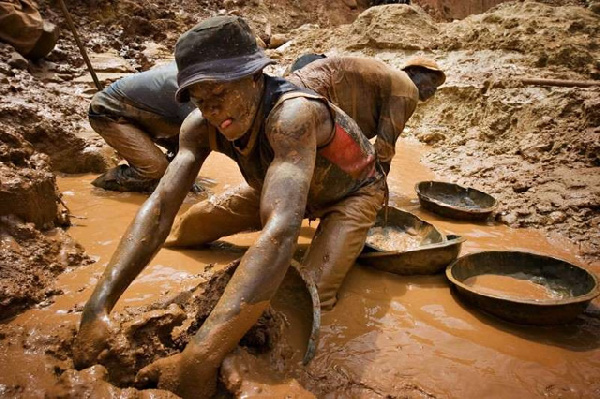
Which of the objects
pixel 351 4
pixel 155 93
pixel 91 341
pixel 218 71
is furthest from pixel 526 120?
pixel 351 4

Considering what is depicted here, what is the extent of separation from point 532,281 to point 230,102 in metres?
2.16

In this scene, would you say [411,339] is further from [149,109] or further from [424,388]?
[149,109]

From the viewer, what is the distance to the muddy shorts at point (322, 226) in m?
2.20

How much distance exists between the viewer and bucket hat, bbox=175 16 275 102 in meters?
1.58

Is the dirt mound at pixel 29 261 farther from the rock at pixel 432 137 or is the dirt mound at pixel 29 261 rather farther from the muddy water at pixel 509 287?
the rock at pixel 432 137

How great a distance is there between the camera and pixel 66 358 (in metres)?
1.56

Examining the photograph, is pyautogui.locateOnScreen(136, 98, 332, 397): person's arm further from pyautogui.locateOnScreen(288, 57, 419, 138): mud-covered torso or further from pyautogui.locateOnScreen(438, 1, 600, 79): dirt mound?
pyautogui.locateOnScreen(438, 1, 600, 79): dirt mound

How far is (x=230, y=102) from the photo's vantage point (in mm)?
1688

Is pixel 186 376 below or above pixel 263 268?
below

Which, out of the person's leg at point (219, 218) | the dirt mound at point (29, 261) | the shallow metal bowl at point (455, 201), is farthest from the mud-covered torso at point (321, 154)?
the shallow metal bowl at point (455, 201)

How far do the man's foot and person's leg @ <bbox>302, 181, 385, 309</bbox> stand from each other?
7.85 ft

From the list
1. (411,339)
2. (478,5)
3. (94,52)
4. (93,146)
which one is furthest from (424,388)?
(478,5)

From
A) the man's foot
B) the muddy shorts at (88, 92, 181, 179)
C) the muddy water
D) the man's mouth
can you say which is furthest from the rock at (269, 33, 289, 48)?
the man's mouth

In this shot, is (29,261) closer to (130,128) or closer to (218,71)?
(218,71)
